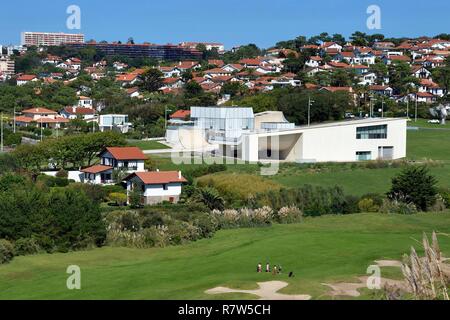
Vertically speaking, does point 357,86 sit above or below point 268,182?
above

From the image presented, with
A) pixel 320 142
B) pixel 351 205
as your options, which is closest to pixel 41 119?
pixel 320 142

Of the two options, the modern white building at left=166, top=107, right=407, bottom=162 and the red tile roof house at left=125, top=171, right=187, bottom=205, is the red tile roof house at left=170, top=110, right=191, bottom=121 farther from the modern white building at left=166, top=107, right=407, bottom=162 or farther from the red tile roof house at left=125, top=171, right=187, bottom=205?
the red tile roof house at left=125, top=171, right=187, bottom=205

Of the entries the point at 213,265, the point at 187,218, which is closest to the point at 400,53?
the point at 187,218

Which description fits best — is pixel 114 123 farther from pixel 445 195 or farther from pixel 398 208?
pixel 398 208

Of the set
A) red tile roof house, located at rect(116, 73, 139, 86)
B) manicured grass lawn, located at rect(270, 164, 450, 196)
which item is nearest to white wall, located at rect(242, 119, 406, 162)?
manicured grass lawn, located at rect(270, 164, 450, 196)

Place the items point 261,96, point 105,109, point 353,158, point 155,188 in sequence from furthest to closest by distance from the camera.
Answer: point 105,109, point 261,96, point 353,158, point 155,188

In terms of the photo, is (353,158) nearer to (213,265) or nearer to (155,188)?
(155,188)

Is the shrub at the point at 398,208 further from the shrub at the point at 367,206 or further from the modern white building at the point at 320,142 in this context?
the modern white building at the point at 320,142
